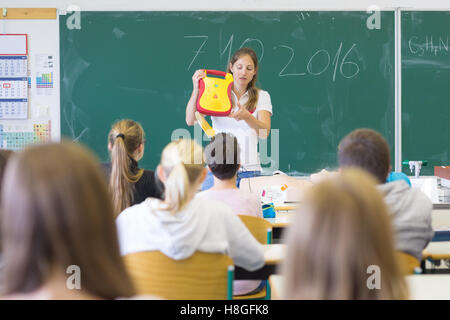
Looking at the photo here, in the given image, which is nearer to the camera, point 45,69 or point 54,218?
point 54,218

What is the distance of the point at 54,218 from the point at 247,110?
316cm

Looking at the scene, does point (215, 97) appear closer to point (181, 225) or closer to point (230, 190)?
point (230, 190)

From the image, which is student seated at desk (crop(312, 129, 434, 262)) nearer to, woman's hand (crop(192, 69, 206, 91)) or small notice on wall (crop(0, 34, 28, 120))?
woman's hand (crop(192, 69, 206, 91))

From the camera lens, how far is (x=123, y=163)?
279cm

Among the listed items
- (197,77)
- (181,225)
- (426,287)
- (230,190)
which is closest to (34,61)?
(197,77)

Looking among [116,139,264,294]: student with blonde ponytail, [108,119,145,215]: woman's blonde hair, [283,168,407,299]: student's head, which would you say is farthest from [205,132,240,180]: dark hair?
[283,168,407,299]: student's head

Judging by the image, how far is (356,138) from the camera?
1.97 m

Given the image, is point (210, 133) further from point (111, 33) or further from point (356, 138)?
point (356, 138)

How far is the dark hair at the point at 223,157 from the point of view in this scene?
8.65 feet

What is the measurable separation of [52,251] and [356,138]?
137 cm

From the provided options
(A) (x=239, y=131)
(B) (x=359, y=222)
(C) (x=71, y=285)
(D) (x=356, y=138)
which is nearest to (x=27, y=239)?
(C) (x=71, y=285)

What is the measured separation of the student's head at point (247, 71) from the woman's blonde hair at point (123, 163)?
1.27m

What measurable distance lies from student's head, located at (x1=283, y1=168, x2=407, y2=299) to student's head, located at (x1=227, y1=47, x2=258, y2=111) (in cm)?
308

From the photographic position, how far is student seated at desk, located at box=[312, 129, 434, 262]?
→ 1913mm
